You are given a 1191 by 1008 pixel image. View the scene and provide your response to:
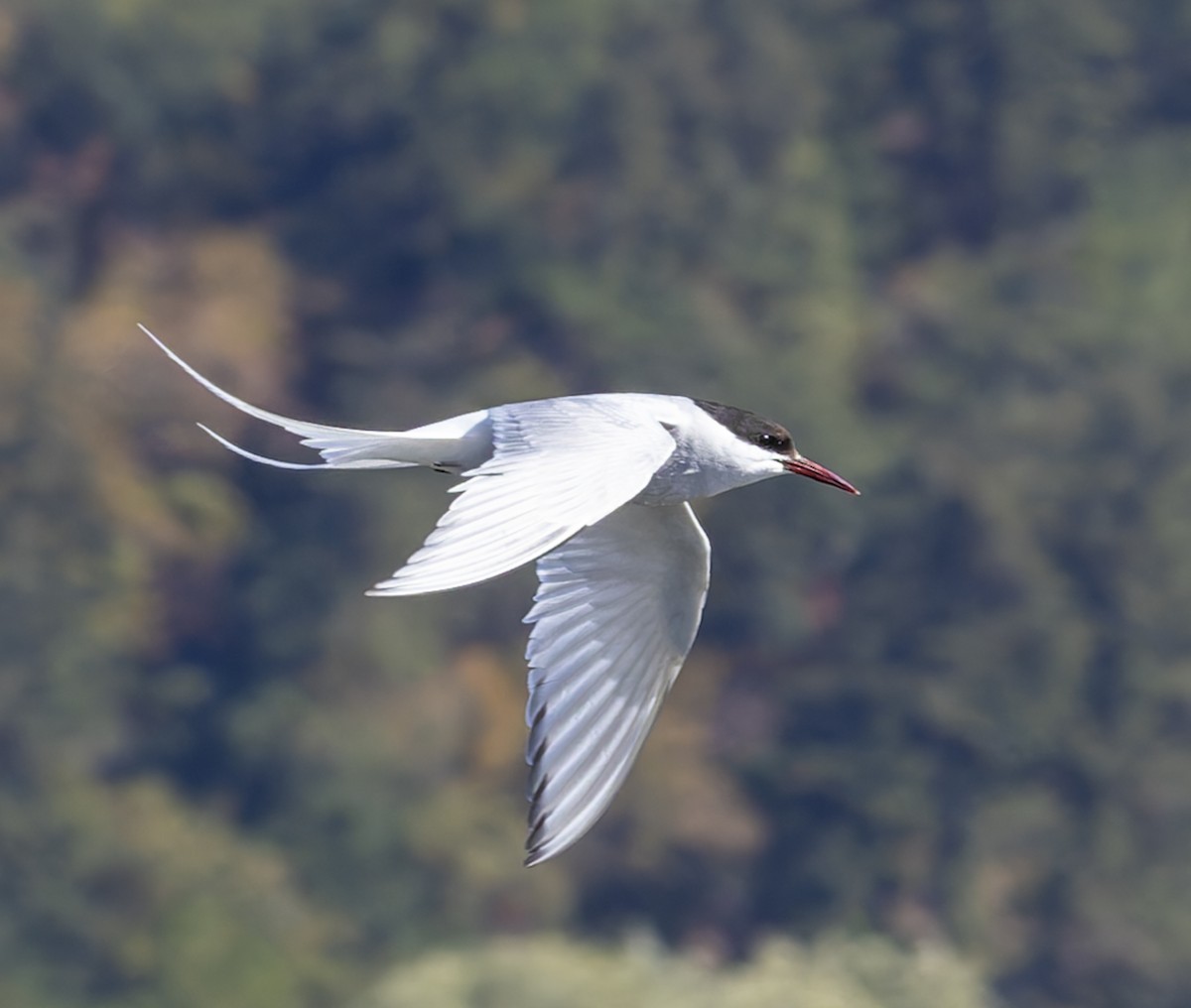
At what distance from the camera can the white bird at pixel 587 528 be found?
193 inches

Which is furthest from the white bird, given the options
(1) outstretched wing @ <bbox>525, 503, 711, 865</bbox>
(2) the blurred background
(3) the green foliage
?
(2) the blurred background

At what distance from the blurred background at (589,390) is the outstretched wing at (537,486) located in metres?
19.2

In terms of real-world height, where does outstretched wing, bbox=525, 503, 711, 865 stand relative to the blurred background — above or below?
below

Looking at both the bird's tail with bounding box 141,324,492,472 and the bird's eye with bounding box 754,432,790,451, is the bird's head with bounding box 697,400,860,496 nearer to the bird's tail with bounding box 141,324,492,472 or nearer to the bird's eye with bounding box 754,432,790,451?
the bird's eye with bounding box 754,432,790,451

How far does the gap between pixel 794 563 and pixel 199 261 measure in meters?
10.2

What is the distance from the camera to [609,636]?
6574 mm

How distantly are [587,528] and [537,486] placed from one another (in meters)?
1.46

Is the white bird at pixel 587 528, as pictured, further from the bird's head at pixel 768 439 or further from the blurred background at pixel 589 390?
the blurred background at pixel 589 390

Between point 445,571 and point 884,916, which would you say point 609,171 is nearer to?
point 884,916

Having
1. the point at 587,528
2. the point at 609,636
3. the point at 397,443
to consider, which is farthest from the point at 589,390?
the point at 397,443

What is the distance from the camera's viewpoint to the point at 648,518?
258 inches

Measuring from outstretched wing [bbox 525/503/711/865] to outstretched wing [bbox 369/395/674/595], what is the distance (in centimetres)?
85

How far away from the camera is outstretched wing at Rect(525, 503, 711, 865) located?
248 inches

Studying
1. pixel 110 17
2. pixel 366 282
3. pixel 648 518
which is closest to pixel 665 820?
pixel 366 282
